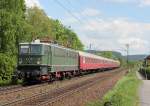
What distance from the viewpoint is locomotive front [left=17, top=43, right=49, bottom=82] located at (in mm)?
34062

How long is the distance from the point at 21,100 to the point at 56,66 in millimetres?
15545

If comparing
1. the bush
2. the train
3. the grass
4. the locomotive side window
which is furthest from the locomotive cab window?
the grass

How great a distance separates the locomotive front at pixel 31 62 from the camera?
112 ft

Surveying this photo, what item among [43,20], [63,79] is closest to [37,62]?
[63,79]

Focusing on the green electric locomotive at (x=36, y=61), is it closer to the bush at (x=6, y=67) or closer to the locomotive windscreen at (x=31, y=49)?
the locomotive windscreen at (x=31, y=49)

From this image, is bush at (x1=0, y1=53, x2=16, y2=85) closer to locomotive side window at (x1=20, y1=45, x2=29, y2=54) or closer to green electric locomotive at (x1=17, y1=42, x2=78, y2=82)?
green electric locomotive at (x1=17, y1=42, x2=78, y2=82)

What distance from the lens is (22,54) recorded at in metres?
34.8

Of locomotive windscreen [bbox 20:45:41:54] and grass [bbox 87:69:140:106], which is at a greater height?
locomotive windscreen [bbox 20:45:41:54]

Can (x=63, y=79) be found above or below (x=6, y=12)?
below

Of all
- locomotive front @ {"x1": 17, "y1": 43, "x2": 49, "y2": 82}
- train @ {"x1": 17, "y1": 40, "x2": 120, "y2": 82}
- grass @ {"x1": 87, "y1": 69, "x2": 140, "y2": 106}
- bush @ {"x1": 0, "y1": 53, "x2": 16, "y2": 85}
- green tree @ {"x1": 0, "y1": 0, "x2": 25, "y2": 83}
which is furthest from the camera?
green tree @ {"x1": 0, "y1": 0, "x2": 25, "y2": 83}

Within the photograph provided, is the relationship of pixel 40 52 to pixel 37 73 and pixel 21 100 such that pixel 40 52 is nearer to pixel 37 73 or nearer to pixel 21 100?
pixel 37 73

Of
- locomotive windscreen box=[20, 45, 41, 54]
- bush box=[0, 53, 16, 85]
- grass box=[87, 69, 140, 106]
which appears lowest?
grass box=[87, 69, 140, 106]

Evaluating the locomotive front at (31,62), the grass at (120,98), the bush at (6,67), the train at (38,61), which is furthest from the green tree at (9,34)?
the grass at (120,98)

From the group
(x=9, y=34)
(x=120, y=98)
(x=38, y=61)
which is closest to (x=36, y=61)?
(x=38, y=61)
